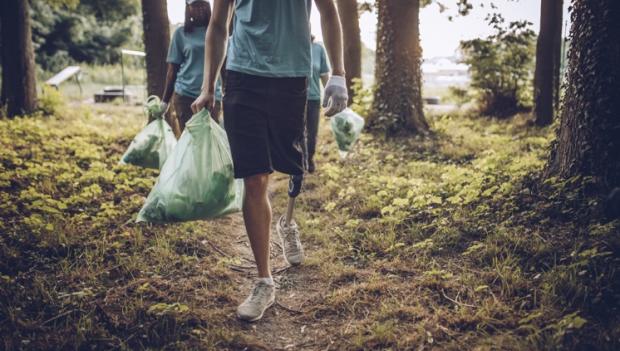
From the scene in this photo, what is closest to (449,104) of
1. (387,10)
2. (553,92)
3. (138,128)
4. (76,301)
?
(553,92)

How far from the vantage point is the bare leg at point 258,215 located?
2.60m

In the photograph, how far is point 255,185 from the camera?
259 centimetres

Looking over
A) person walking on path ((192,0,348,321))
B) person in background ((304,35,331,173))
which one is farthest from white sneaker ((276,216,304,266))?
person in background ((304,35,331,173))

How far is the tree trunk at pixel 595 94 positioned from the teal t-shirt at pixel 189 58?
2.99 m

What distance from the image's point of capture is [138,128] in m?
8.02

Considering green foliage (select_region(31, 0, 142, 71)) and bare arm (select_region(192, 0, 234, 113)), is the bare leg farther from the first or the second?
green foliage (select_region(31, 0, 142, 71))

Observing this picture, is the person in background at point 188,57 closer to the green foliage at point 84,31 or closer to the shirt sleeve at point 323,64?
the shirt sleeve at point 323,64

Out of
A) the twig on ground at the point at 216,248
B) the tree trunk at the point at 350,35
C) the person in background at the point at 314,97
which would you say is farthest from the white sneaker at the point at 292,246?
the tree trunk at the point at 350,35

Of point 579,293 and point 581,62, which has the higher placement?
point 581,62

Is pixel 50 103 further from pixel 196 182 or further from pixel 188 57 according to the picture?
pixel 196 182

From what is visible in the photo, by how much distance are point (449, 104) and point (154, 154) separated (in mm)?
14771

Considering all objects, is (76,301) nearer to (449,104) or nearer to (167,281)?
(167,281)

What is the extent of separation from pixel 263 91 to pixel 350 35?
25.3ft

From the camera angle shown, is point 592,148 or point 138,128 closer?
point 592,148
